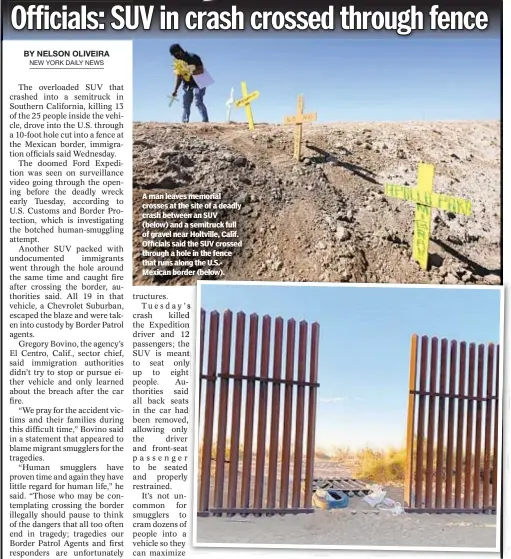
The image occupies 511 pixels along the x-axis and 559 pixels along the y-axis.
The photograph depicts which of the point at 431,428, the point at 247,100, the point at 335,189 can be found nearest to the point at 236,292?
the point at 335,189

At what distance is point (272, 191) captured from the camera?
3684 mm

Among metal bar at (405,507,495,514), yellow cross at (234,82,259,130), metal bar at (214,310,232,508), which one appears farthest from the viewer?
yellow cross at (234,82,259,130)

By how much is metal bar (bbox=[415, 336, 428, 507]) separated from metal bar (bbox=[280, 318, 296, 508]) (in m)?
0.66

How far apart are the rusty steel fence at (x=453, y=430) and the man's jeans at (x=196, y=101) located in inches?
64.1

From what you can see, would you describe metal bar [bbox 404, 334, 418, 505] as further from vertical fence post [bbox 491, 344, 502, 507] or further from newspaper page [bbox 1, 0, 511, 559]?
vertical fence post [bbox 491, 344, 502, 507]

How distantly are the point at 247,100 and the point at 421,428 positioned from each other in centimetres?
194

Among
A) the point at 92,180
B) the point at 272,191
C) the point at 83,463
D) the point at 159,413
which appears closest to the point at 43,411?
the point at 83,463

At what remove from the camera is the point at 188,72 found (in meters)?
3.62

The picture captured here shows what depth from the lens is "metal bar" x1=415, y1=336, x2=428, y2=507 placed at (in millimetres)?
3494

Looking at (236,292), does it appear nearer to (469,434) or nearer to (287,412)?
(287,412)

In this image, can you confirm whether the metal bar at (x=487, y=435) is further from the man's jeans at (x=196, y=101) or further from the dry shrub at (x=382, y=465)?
the man's jeans at (x=196, y=101)

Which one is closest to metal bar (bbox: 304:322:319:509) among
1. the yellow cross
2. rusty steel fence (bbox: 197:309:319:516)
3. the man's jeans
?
rusty steel fence (bbox: 197:309:319:516)

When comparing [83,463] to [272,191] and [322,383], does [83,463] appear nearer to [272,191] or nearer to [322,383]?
[322,383]

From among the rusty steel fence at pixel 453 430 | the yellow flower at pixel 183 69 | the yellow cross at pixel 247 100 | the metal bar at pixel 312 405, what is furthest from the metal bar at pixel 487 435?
the yellow flower at pixel 183 69
